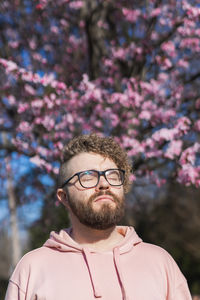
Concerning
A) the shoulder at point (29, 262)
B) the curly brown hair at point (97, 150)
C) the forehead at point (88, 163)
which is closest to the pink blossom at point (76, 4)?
the curly brown hair at point (97, 150)

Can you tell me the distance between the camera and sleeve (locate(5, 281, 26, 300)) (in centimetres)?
226

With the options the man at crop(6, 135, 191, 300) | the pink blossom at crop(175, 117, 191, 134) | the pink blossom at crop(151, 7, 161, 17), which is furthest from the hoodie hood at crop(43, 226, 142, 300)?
the pink blossom at crop(151, 7, 161, 17)

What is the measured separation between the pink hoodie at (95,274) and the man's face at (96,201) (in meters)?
0.16

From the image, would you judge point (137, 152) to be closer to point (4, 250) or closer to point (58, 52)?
point (58, 52)

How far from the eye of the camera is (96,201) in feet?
7.64

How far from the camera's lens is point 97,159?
2457 millimetres

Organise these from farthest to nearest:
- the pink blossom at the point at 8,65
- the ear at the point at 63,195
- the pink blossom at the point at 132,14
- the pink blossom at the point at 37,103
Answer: the pink blossom at the point at 132,14
the pink blossom at the point at 37,103
the pink blossom at the point at 8,65
the ear at the point at 63,195

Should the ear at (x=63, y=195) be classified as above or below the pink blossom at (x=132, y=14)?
below

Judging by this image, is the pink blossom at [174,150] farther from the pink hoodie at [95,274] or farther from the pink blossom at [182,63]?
the pink hoodie at [95,274]

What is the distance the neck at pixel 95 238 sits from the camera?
2396mm

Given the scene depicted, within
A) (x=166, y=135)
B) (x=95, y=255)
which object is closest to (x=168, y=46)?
(x=166, y=135)

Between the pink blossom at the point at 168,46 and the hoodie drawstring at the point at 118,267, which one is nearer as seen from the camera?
the hoodie drawstring at the point at 118,267

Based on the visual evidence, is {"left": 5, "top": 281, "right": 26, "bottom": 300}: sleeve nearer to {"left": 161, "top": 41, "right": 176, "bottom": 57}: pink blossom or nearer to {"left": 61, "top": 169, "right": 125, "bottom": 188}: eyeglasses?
{"left": 61, "top": 169, "right": 125, "bottom": 188}: eyeglasses

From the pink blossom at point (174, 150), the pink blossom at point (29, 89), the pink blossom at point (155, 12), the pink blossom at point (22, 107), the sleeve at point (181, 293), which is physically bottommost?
the sleeve at point (181, 293)
